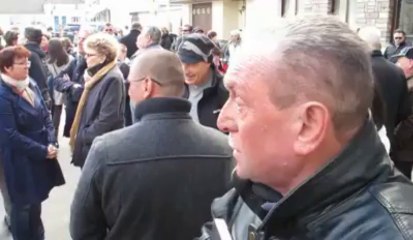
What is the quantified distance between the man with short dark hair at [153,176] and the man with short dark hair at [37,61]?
3.91 meters

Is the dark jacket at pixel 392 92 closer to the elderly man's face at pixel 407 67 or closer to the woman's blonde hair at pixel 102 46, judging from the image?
the elderly man's face at pixel 407 67

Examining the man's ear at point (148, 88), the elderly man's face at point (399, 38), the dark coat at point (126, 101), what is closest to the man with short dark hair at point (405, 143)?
the dark coat at point (126, 101)

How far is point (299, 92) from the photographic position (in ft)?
3.04

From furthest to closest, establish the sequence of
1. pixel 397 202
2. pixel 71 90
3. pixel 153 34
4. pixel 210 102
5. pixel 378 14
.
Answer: pixel 378 14
pixel 153 34
pixel 71 90
pixel 210 102
pixel 397 202

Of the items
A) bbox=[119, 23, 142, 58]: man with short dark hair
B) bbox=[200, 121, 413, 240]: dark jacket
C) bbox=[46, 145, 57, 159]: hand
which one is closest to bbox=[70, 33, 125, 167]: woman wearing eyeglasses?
bbox=[46, 145, 57, 159]: hand

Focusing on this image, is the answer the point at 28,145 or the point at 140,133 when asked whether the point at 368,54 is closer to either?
the point at 140,133

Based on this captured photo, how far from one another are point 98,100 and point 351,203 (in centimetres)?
284

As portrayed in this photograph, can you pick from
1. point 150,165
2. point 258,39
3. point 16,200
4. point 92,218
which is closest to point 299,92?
point 258,39

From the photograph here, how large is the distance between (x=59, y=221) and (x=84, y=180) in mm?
2683

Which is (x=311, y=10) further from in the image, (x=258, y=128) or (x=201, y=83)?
(x=258, y=128)

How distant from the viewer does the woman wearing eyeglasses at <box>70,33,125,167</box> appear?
353cm

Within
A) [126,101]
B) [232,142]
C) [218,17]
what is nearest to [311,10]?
[126,101]

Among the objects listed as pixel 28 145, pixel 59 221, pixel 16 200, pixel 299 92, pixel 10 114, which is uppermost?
pixel 299 92

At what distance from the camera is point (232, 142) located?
1039mm
